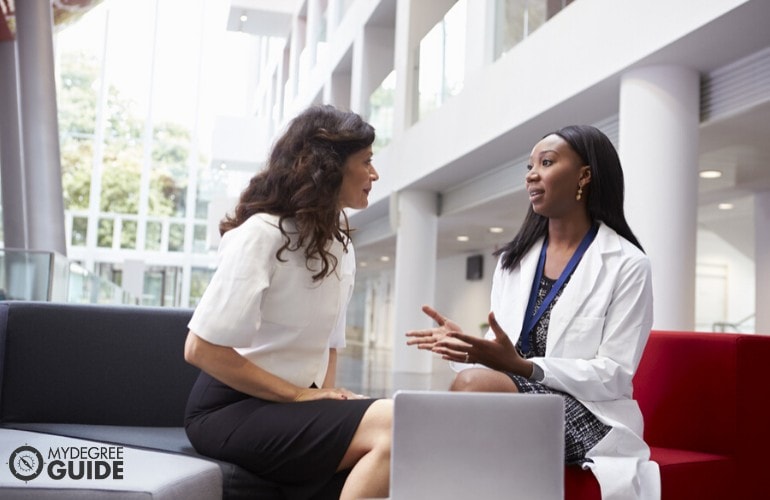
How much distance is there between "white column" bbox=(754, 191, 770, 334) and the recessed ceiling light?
4.29 feet

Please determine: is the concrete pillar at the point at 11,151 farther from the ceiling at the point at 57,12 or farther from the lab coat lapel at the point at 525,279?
the lab coat lapel at the point at 525,279

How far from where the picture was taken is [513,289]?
262cm

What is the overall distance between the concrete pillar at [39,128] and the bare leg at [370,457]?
30.4 feet

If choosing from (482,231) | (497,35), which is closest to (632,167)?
(497,35)

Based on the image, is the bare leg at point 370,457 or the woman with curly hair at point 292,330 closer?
the bare leg at point 370,457

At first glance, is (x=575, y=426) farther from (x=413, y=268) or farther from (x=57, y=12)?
(x=57, y=12)

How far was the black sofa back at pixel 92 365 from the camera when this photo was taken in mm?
2844

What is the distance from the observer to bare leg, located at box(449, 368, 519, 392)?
2041 mm

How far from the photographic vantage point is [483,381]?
6.73 feet

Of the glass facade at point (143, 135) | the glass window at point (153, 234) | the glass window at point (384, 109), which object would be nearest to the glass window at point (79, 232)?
the glass facade at point (143, 135)

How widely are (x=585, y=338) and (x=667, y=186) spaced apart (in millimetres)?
4167

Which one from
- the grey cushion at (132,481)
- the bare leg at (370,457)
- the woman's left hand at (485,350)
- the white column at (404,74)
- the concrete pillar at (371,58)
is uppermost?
the concrete pillar at (371,58)

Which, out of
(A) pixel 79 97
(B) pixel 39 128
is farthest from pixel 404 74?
(A) pixel 79 97

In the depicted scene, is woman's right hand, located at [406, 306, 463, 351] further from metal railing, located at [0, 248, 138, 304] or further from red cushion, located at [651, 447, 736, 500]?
metal railing, located at [0, 248, 138, 304]
